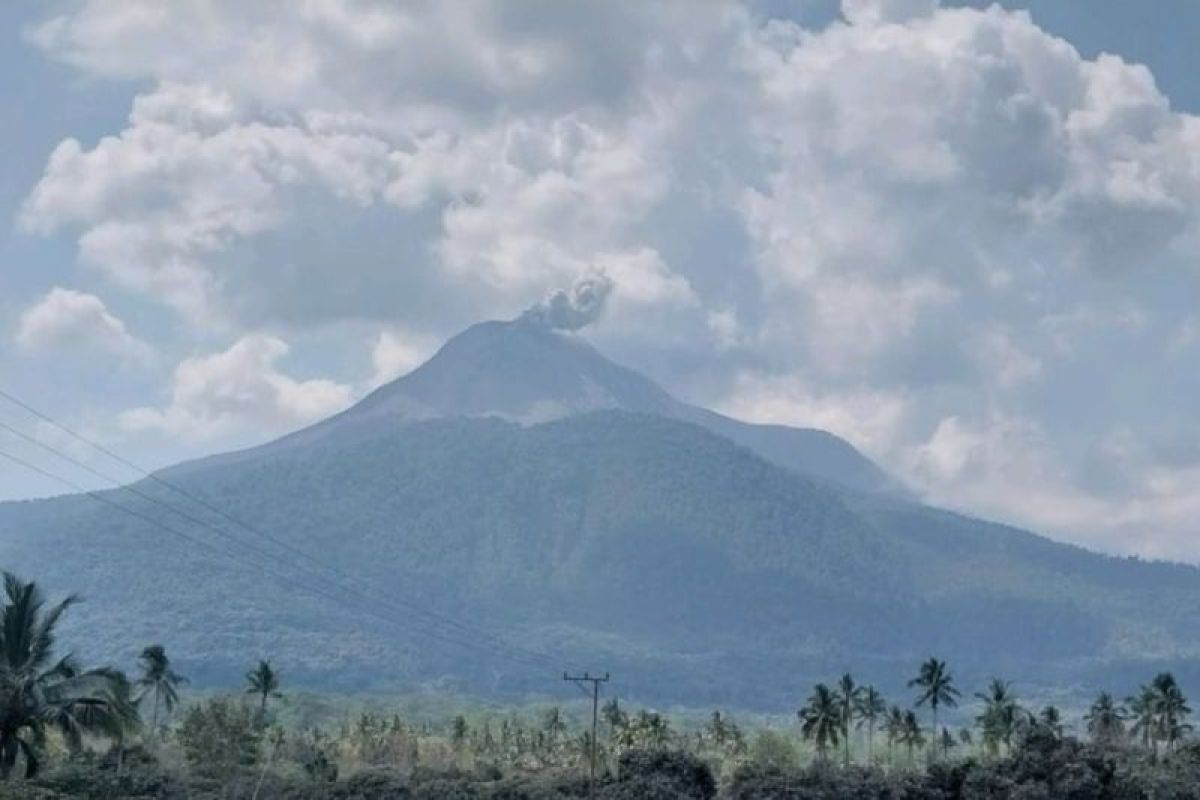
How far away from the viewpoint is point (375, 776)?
77375 millimetres

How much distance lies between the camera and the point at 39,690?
160 ft

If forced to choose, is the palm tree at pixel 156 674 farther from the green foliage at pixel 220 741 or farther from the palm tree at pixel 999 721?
the palm tree at pixel 999 721

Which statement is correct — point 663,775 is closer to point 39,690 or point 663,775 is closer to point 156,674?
point 39,690

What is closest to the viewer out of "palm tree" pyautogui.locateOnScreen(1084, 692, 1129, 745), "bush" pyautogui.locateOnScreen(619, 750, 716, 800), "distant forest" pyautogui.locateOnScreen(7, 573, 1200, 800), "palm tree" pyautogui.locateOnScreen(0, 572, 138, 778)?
"palm tree" pyautogui.locateOnScreen(0, 572, 138, 778)

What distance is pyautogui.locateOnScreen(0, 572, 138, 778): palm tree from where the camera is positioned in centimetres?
4850

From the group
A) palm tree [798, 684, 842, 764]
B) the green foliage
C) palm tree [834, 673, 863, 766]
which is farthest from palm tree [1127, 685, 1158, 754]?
the green foliage

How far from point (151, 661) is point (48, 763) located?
2661 cm

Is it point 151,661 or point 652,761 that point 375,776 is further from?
point 151,661

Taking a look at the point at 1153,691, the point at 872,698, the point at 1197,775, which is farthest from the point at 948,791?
the point at 872,698

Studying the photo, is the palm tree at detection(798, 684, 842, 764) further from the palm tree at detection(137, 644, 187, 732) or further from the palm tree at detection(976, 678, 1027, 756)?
the palm tree at detection(137, 644, 187, 732)

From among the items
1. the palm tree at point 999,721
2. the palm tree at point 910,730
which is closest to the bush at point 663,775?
the palm tree at point 999,721

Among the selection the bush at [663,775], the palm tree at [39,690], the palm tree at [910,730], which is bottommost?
the bush at [663,775]

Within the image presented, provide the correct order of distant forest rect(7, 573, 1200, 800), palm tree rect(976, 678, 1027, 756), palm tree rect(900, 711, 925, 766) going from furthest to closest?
1. palm tree rect(900, 711, 925, 766)
2. palm tree rect(976, 678, 1027, 756)
3. distant forest rect(7, 573, 1200, 800)

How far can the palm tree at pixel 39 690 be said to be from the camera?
159 ft
